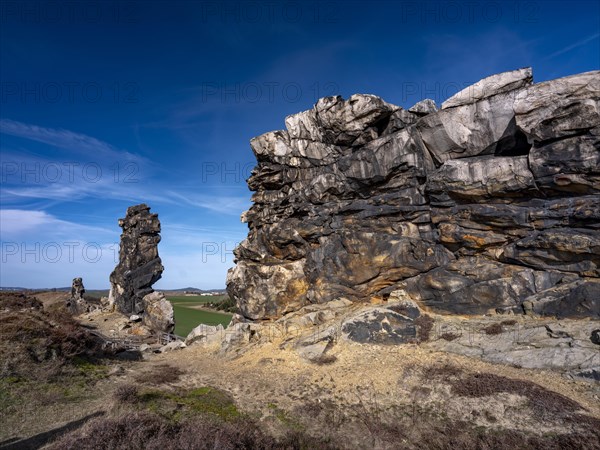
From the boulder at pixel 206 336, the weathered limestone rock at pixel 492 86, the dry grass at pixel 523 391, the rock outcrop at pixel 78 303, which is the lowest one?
the dry grass at pixel 523 391

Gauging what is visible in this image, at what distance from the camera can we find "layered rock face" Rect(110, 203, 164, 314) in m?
48.1

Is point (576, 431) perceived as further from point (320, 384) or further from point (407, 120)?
point (407, 120)

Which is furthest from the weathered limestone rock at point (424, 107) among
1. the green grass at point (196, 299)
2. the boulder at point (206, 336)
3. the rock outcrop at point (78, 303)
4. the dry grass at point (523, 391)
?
the green grass at point (196, 299)

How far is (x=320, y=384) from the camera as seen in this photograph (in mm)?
18406

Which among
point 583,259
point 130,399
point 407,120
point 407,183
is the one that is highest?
point 407,120

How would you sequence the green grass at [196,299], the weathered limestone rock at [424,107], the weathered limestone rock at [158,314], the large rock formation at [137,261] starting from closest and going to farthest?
the weathered limestone rock at [424,107] → the weathered limestone rock at [158,314] → the large rock formation at [137,261] → the green grass at [196,299]

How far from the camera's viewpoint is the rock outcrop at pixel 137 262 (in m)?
48.0

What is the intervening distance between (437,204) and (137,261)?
42288 millimetres

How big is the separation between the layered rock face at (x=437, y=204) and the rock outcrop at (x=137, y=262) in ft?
70.7

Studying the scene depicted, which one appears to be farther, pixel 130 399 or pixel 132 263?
pixel 132 263

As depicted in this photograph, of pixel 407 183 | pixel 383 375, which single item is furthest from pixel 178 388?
pixel 407 183

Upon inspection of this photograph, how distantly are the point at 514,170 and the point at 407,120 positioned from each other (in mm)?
9663

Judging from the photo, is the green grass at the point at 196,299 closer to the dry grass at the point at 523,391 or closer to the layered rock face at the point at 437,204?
the layered rock face at the point at 437,204

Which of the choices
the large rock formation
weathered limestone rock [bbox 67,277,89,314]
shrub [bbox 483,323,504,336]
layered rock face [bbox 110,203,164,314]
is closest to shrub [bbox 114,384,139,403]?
shrub [bbox 483,323,504,336]
